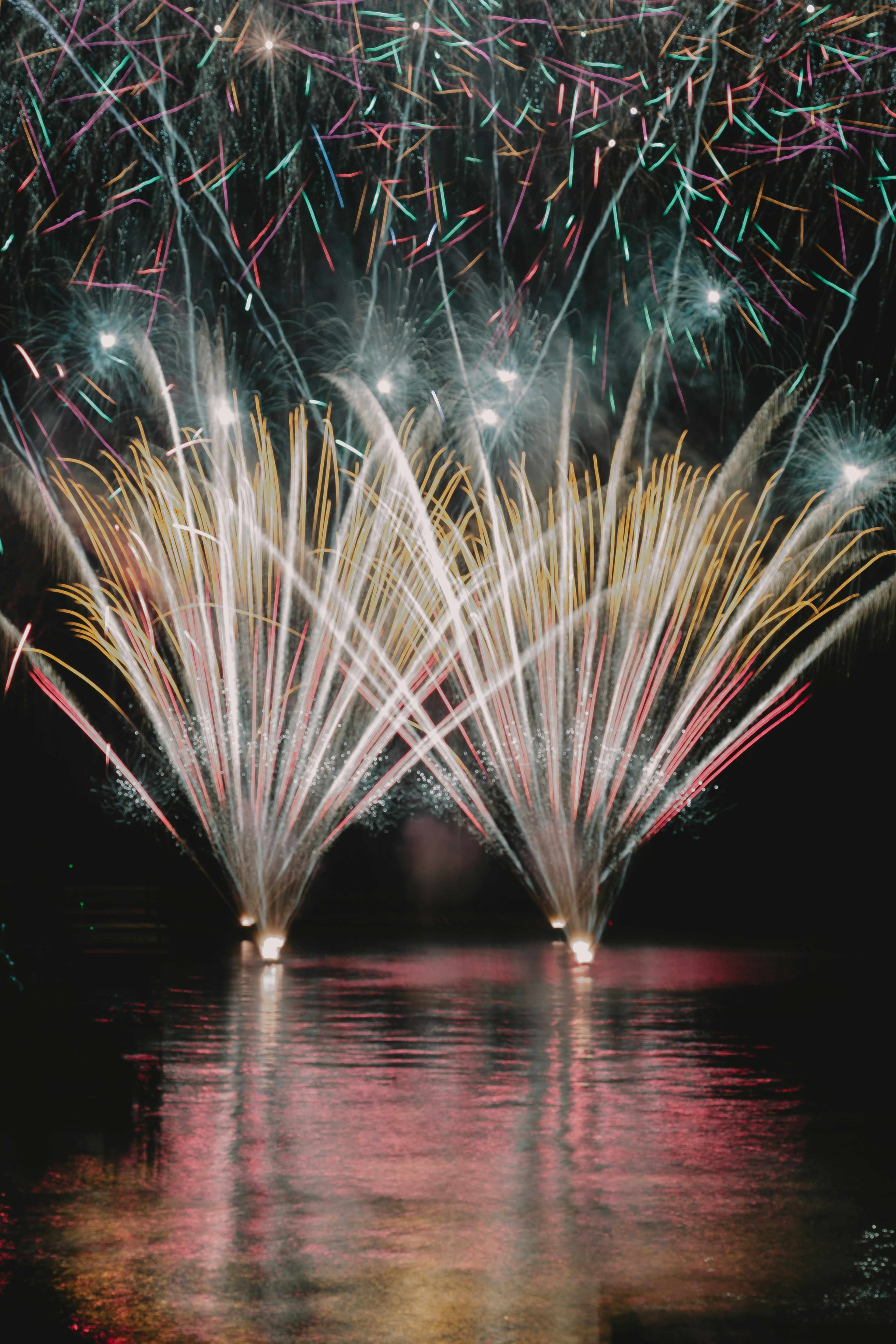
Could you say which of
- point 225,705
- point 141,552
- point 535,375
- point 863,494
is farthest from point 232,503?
point 225,705

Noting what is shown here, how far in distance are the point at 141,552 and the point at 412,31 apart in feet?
25.4

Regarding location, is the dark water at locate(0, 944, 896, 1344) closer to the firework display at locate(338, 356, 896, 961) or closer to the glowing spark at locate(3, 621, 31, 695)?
the firework display at locate(338, 356, 896, 961)

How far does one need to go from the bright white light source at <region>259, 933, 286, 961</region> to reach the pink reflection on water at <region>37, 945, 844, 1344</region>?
7.51 m

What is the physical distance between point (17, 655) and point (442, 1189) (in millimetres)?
27036

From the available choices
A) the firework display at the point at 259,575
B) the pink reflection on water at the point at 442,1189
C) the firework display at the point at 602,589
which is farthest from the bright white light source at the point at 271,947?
the pink reflection on water at the point at 442,1189

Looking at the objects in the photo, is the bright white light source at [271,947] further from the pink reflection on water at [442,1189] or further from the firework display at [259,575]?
the pink reflection on water at [442,1189]

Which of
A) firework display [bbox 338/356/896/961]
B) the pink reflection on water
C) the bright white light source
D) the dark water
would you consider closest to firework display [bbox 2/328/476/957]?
the bright white light source

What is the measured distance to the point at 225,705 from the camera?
37000 mm

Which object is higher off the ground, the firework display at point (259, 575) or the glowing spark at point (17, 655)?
the glowing spark at point (17, 655)

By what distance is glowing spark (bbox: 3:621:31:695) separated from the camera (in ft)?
98.4

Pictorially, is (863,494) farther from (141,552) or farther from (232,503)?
(141,552)

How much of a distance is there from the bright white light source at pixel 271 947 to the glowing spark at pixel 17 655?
35.2ft

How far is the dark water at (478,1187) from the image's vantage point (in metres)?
5.20

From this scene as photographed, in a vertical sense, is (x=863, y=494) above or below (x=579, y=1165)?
above
